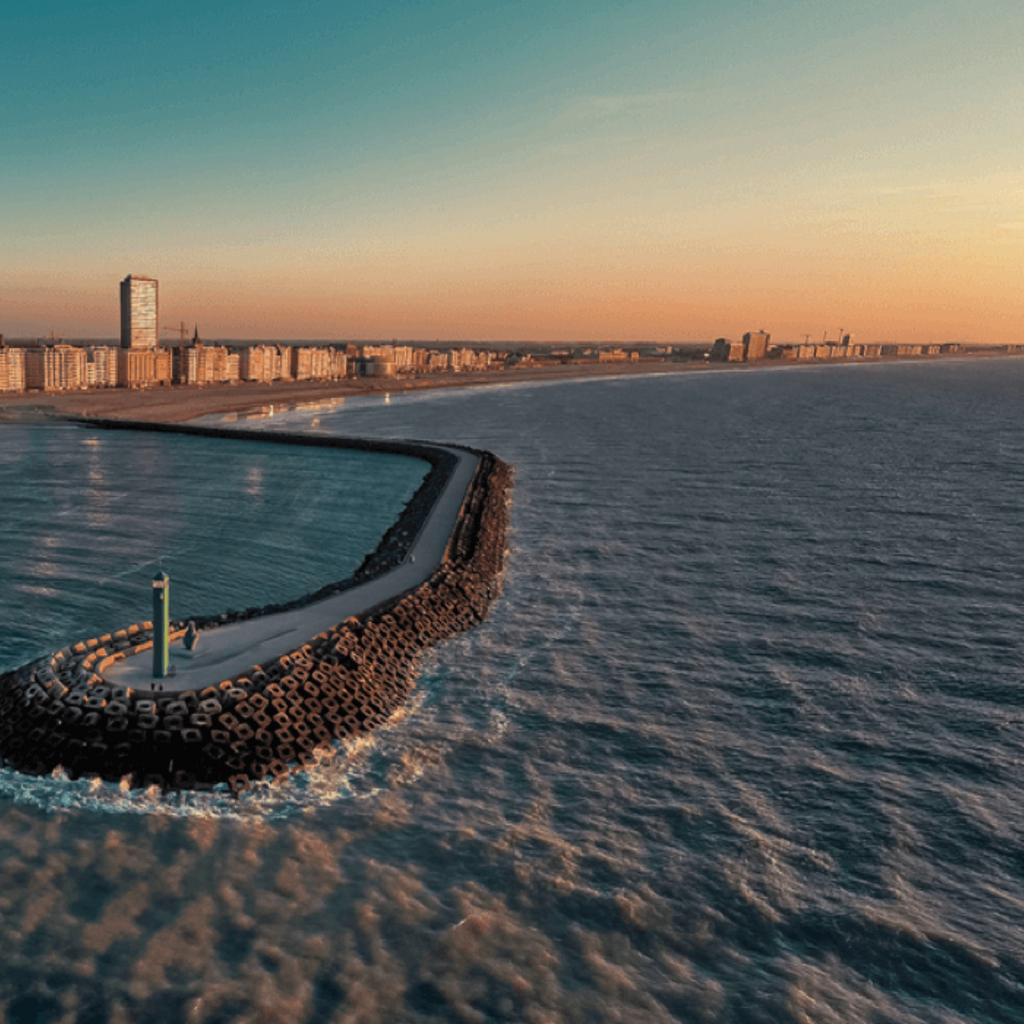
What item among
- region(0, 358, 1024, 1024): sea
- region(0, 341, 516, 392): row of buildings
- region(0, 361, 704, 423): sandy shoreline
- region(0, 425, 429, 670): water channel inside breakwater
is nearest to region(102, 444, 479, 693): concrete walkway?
region(0, 358, 1024, 1024): sea

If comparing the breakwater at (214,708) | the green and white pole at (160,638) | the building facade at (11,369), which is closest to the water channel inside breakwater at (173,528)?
the breakwater at (214,708)

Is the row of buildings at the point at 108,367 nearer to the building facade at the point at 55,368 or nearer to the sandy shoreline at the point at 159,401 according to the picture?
the building facade at the point at 55,368

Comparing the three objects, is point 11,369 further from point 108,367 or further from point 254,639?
point 254,639

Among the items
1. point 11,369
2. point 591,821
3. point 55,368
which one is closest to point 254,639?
point 591,821

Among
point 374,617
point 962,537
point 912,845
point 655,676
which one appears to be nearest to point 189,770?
point 374,617

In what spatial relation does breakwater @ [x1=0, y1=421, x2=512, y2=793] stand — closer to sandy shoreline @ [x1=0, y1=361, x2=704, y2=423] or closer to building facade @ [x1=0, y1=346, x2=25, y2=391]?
sandy shoreline @ [x1=0, y1=361, x2=704, y2=423]

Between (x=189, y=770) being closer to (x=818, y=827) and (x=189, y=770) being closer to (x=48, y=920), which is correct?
(x=48, y=920)
